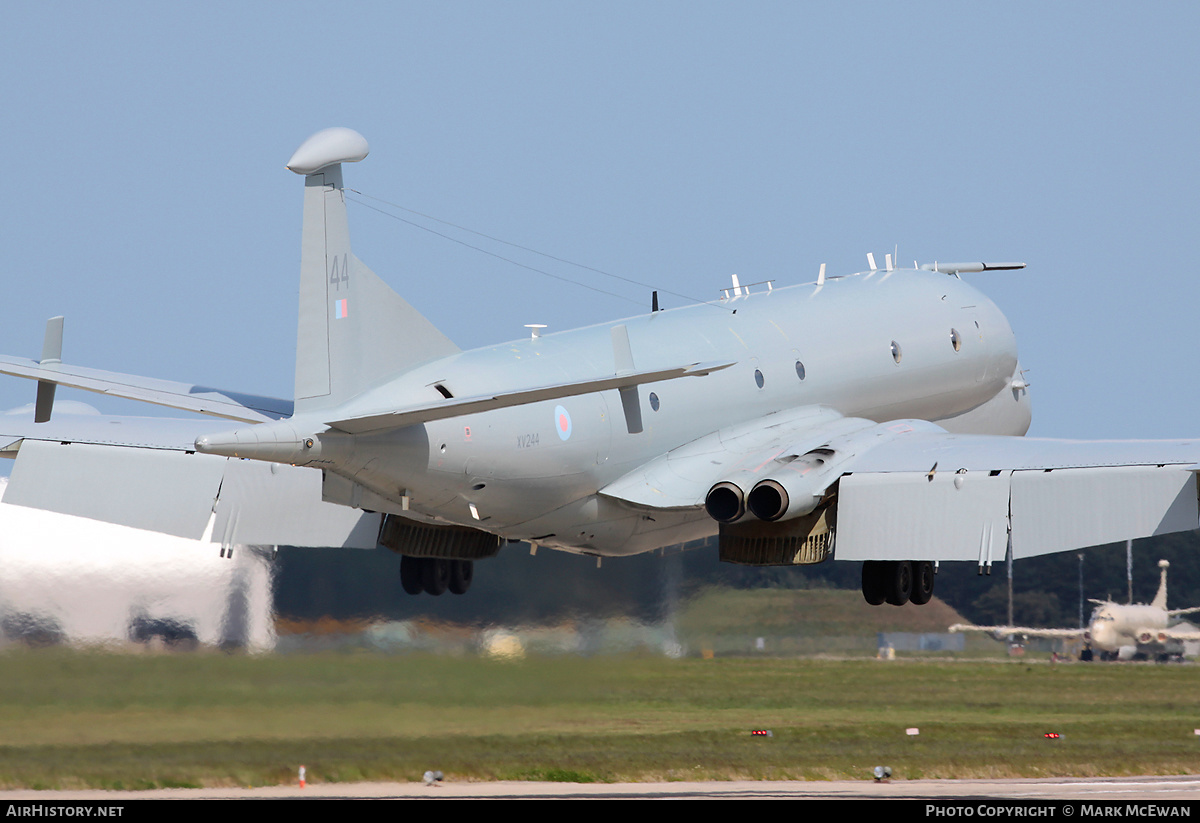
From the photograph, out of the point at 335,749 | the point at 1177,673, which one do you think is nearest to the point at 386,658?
the point at 335,749

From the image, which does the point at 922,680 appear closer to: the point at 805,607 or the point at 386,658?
the point at 805,607

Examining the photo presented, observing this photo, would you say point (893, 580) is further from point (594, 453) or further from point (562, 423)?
point (562, 423)

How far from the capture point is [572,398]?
68.6 feet

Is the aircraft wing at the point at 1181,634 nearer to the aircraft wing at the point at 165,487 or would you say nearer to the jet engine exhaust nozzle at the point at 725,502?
the jet engine exhaust nozzle at the point at 725,502

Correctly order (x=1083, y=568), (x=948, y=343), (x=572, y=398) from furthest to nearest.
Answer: (x=1083, y=568) < (x=948, y=343) < (x=572, y=398)

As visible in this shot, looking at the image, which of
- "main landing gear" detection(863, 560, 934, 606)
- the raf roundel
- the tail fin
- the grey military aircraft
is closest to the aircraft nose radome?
the tail fin

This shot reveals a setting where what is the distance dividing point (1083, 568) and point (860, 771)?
40.4ft

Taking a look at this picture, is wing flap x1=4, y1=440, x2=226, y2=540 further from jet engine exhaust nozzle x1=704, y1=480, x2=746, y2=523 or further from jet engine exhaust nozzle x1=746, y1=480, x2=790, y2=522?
jet engine exhaust nozzle x1=746, y1=480, x2=790, y2=522

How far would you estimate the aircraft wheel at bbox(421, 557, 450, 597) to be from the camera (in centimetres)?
2494

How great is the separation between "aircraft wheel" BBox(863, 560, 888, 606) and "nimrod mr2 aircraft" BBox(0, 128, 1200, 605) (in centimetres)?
3

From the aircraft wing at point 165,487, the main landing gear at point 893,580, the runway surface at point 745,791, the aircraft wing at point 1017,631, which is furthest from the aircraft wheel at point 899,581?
the aircraft wing at point 1017,631

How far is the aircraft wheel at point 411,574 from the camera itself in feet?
81.9

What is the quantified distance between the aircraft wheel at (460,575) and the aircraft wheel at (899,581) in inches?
246
